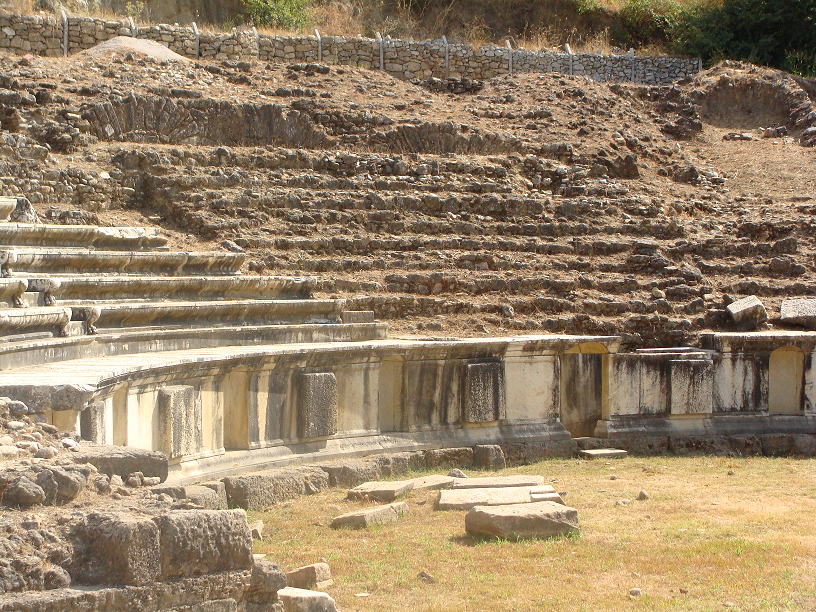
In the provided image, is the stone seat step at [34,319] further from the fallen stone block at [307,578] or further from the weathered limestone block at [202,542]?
the weathered limestone block at [202,542]

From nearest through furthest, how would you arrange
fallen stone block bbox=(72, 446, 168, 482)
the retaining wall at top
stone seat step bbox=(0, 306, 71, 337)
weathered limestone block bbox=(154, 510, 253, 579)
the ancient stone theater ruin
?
weathered limestone block bbox=(154, 510, 253, 579), fallen stone block bbox=(72, 446, 168, 482), the ancient stone theater ruin, stone seat step bbox=(0, 306, 71, 337), the retaining wall at top

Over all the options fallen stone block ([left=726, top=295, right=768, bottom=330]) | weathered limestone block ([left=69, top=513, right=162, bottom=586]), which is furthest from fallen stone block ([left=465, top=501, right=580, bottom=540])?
fallen stone block ([left=726, top=295, right=768, bottom=330])

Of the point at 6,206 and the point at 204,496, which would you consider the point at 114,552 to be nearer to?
the point at 204,496

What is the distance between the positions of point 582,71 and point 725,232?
7784mm

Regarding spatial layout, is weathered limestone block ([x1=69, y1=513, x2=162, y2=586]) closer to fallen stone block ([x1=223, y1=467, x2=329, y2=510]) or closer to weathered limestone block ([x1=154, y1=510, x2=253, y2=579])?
weathered limestone block ([x1=154, y1=510, x2=253, y2=579])

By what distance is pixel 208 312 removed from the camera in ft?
28.4

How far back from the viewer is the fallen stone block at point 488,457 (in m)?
9.01

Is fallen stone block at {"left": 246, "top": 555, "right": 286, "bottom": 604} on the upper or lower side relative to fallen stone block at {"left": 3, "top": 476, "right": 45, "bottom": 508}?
lower

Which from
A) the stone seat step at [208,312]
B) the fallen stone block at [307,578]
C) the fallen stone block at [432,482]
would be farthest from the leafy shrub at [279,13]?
the fallen stone block at [307,578]

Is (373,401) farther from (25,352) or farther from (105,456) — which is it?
(105,456)

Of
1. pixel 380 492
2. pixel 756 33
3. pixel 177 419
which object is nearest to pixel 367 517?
pixel 380 492

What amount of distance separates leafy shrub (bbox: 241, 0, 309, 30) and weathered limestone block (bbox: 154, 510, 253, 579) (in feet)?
62.0

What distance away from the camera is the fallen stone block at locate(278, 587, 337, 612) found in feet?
14.3

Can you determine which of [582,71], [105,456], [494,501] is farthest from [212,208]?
[582,71]
